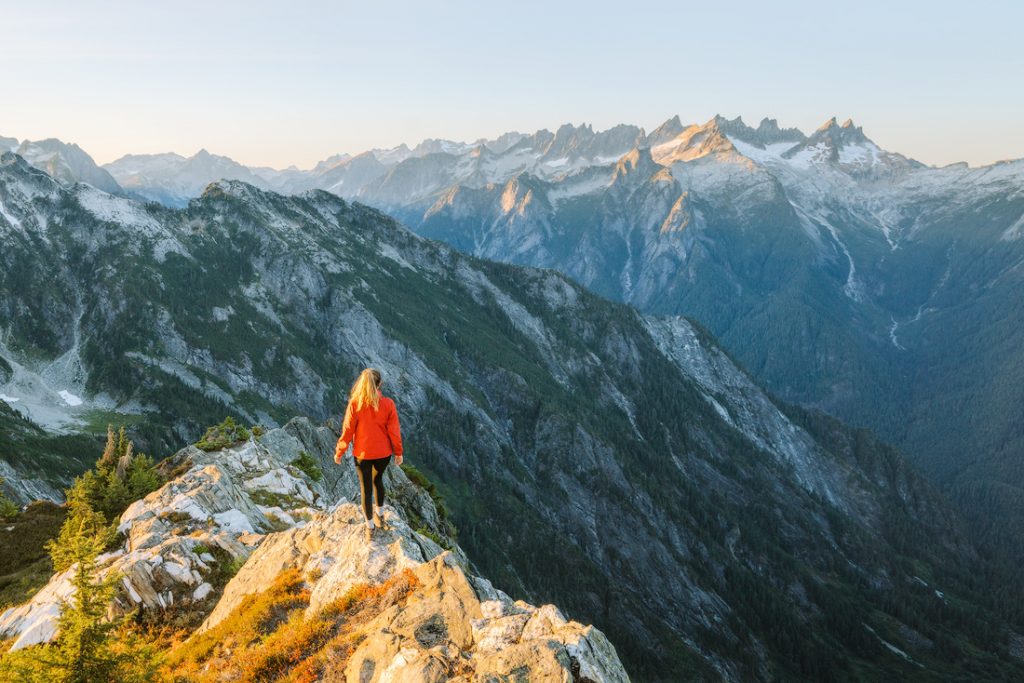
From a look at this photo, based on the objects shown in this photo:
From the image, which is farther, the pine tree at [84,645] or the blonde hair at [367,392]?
the blonde hair at [367,392]

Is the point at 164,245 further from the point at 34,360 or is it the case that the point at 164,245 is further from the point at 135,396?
the point at 135,396

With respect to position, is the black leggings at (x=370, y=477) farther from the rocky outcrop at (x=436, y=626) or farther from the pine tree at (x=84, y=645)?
the pine tree at (x=84, y=645)

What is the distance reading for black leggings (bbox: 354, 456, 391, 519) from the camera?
19.4 m

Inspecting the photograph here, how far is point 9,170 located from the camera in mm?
194000

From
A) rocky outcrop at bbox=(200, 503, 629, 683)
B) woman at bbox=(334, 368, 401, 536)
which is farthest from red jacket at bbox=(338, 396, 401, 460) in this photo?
rocky outcrop at bbox=(200, 503, 629, 683)

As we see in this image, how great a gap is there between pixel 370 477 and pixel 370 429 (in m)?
2.02

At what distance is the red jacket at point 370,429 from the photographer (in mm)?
19000

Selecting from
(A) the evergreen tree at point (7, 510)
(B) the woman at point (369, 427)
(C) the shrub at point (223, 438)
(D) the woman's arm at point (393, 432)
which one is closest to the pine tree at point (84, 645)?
(B) the woman at point (369, 427)

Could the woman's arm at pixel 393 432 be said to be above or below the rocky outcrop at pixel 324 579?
above

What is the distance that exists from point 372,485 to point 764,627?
663 feet

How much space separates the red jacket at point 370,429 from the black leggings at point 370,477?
0.29 metres

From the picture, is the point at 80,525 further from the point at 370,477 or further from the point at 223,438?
the point at 223,438

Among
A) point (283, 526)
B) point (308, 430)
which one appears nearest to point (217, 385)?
Answer: point (308, 430)

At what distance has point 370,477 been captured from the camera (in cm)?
2005
